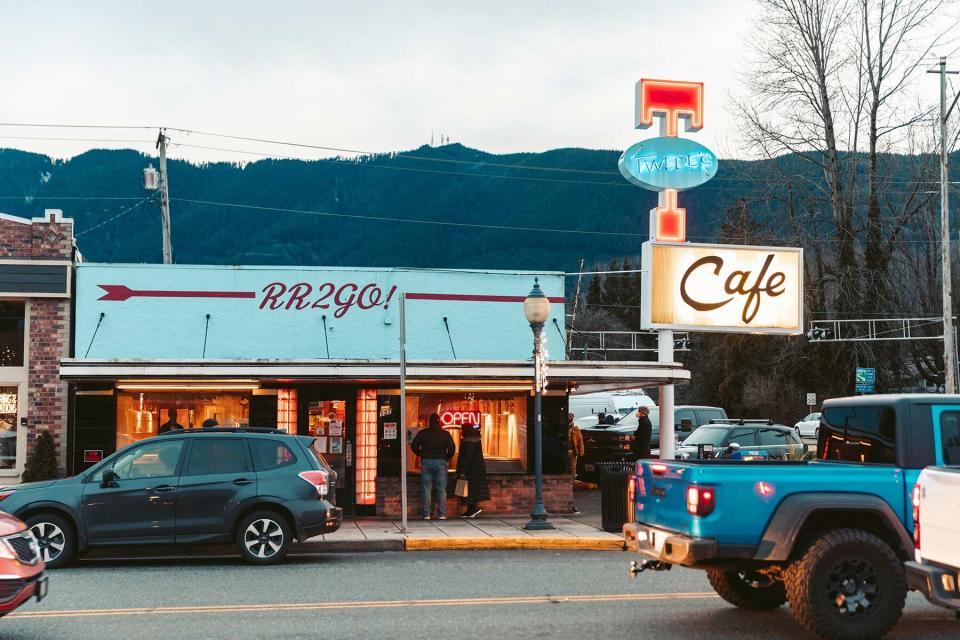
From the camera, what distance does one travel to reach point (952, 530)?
6.90m

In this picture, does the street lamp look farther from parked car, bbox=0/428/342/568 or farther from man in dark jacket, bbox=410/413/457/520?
parked car, bbox=0/428/342/568

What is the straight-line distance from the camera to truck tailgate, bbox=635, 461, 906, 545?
8.37 metres

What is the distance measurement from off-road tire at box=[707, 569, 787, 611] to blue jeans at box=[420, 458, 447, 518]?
933 centimetres

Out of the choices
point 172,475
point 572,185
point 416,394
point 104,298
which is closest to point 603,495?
point 416,394

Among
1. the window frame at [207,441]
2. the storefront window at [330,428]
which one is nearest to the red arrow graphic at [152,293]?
the storefront window at [330,428]

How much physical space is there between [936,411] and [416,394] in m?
12.4

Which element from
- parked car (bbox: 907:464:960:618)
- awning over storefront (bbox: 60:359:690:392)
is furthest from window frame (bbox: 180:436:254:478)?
parked car (bbox: 907:464:960:618)

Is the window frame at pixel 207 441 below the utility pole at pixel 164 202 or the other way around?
below

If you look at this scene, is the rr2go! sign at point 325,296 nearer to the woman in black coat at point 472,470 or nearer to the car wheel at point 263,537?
the woman in black coat at point 472,470

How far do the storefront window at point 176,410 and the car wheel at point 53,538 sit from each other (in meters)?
6.76

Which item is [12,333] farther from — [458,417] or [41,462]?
[458,417]

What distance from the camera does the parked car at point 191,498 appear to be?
43.0 feet

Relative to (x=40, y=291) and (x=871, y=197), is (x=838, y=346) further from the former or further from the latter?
(x=40, y=291)

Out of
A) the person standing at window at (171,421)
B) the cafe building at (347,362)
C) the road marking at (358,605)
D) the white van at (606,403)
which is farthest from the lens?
the white van at (606,403)
